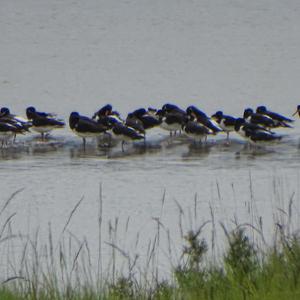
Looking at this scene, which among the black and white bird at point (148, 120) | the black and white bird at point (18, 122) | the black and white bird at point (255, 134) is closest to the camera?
the black and white bird at point (255, 134)

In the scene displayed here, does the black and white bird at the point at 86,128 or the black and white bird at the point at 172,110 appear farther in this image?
the black and white bird at the point at 172,110

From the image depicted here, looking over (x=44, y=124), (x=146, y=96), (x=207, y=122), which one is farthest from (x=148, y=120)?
(x=146, y=96)

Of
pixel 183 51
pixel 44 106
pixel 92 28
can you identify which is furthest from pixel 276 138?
pixel 92 28

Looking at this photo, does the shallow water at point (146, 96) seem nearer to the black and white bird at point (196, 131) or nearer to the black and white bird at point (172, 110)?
the black and white bird at point (196, 131)

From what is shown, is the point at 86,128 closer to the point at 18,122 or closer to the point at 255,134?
the point at 18,122

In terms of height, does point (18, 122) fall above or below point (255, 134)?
above

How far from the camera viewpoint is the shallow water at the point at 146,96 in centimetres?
1336

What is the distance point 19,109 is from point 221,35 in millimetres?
15411

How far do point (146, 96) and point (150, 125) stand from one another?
20.1 feet

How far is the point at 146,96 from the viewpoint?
88.7ft

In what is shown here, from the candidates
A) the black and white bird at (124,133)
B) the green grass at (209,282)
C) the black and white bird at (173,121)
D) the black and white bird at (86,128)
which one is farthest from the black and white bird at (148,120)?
the green grass at (209,282)

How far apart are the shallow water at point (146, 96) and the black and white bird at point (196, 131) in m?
0.24

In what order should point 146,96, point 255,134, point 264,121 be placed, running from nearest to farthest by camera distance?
1. point 255,134
2. point 264,121
3. point 146,96

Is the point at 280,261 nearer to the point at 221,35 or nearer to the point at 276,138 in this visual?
the point at 276,138
